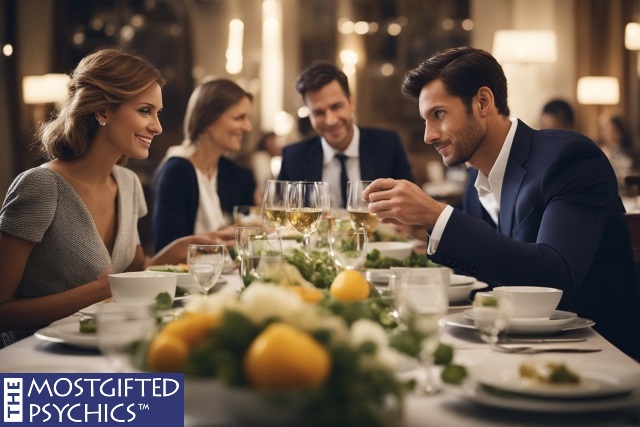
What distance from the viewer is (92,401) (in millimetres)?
1257

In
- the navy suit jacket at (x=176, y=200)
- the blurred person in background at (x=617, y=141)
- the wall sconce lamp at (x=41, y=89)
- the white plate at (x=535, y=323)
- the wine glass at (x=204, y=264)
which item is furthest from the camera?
the blurred person in background at (x=617, y=141)

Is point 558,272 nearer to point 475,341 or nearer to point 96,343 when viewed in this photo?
point 475,341

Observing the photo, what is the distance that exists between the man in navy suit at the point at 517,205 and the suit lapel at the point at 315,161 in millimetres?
1605

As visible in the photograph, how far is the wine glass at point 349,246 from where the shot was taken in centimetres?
205

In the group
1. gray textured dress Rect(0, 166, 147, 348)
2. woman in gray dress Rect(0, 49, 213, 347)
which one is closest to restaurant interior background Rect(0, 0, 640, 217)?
woman in gray dress Rect(0, 49, 213, 347)

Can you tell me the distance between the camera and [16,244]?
239 cm

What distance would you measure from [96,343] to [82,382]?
0.28 m

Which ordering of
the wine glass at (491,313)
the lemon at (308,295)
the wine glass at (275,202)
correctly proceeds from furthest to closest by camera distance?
the wine glass at (275,202), the lemon at (308,295), the wine glass at (491,313)

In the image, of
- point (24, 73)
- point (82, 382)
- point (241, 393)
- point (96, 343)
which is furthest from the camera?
point (24, 73)

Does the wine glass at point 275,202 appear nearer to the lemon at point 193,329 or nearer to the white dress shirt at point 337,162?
the lemon at point 193,329

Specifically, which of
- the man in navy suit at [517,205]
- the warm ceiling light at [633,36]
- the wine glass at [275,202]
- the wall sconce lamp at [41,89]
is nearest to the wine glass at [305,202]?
the wine glass at [275,202]

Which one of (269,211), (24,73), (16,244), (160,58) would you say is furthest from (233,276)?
(160,58)

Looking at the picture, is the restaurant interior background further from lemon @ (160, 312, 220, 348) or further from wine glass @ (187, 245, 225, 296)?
lemon @ (160, 312, 220, 348)

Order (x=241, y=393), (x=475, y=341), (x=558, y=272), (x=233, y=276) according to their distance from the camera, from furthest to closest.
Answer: (x=233, y=276) < (x=558, y=272) < (x=475, y=341) < (x=241, y=393)
